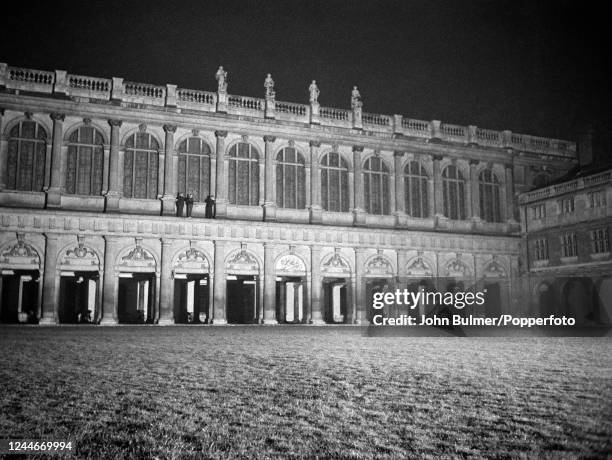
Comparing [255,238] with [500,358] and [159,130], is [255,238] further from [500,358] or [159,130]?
[500,358]

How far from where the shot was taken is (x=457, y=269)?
41969 mm

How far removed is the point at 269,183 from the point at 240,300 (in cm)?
763

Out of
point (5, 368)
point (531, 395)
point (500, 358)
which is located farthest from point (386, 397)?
point (5, 368)

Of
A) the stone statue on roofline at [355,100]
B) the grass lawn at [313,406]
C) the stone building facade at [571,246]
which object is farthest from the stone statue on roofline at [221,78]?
the grass lawn at [313,406]

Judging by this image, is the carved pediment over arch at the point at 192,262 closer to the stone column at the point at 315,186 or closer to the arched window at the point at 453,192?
the stone column at the point at 315,186

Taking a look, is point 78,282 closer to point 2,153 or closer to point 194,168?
point 2,153

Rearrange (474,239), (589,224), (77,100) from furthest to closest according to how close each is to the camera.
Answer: (474,239) → (589,224) → (77,100)

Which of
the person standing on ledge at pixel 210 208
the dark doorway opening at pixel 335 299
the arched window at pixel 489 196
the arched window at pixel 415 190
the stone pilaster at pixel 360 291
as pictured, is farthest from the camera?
the arched window at pixel 489 196

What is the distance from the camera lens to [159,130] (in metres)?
36.3

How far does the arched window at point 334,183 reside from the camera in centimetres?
3970

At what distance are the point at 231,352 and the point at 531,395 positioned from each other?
28.2ft

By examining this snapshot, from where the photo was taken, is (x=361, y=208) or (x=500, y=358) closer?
(x=500, y=358)

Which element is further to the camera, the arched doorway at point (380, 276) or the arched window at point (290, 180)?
the arched doorway at point (380, 276)

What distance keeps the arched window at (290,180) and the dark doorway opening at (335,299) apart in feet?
19.4
